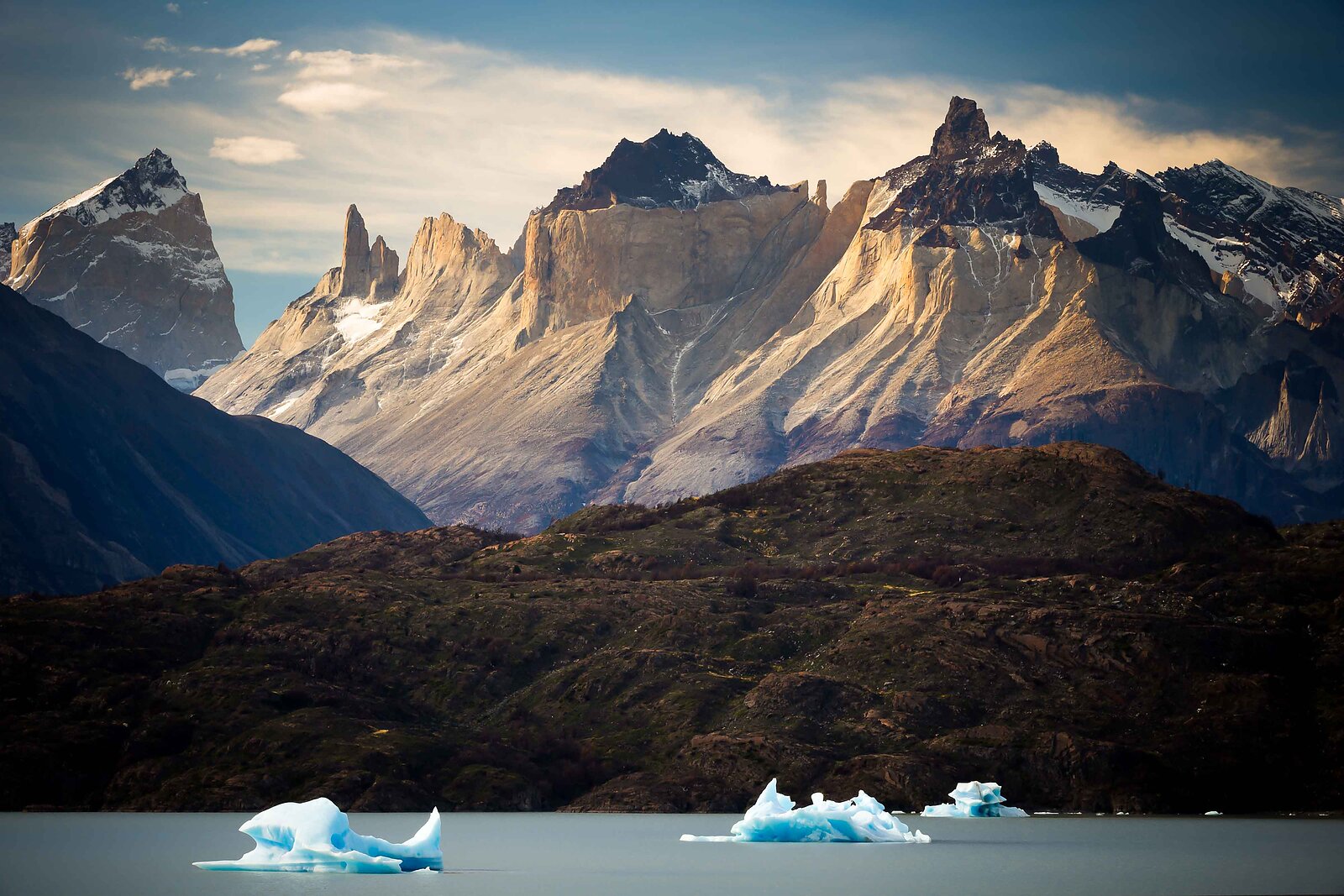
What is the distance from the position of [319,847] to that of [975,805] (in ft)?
252

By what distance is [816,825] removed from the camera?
13550 cm

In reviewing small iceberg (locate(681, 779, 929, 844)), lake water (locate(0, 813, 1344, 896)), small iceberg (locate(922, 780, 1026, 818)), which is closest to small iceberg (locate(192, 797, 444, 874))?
lake water (locate(0, 813, 1344, 896))

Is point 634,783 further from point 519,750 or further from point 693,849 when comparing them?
point 693,849

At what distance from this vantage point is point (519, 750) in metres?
191

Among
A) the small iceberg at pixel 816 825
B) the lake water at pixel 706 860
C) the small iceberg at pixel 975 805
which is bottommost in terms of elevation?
the lake water at pixel 706 860

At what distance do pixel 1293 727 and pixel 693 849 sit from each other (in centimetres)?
8317

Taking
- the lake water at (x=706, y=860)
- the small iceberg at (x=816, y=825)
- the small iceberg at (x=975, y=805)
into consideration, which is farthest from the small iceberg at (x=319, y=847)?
the small iceberg at (x=975, y=805)

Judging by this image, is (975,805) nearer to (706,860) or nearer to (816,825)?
(816,825)

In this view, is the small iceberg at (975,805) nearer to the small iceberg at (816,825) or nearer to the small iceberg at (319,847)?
the small iceberg at (816,825)

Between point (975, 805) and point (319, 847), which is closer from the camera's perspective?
point (319, 847)

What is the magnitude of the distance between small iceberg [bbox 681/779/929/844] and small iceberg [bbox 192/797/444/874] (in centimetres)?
3190

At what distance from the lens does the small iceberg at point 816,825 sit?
13238 centimetres

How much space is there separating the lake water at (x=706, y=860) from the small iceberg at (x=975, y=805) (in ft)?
10.6

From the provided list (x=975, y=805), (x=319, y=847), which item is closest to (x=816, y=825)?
(x=975, y=805)
